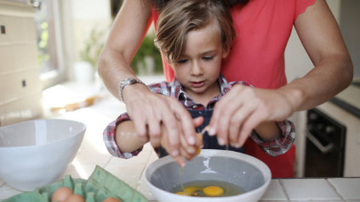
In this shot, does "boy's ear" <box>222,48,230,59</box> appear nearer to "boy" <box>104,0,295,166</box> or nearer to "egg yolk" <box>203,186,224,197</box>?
"boy" <box>104,0,295,166</box>

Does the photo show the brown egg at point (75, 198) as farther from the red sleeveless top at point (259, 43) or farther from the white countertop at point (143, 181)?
the red sleeveless top at point (259, 43)

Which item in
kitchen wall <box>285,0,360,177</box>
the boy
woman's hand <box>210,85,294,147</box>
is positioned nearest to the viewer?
woman's hand <box>210,85,294,147</box>

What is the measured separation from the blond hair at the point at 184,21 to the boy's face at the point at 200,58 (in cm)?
2

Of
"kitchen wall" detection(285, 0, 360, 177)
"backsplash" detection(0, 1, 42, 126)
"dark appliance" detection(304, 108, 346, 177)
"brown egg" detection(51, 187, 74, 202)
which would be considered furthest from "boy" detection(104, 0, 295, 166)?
"kitchen wall" detection(285, 0, 360, 177)

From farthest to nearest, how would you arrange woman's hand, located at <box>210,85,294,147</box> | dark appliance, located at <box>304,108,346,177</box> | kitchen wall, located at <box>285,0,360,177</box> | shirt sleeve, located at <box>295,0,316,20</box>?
kitchen wall, located at <box>285,0,360,177</box> → dark appliance, located at <box>304,108,346,177</box> → shirt sleeve, located at <box>295,0,316,20</box> → woman's hand, located at <box>210,85,294,147</box>

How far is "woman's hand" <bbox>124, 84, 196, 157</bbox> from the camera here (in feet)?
2.11

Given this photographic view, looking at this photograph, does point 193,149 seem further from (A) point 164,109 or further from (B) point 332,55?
(B) point 332,55

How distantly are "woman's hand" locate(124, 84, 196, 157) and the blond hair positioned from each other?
0.32m

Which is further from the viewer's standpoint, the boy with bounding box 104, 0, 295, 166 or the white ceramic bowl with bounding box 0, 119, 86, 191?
the boy with bounding box 104, 0, 295, 166

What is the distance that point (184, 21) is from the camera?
96cm

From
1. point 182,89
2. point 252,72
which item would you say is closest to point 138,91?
point 182,89

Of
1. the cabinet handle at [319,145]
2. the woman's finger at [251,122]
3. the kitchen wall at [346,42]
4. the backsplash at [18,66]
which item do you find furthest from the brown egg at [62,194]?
the kitchen wall at [346,42]

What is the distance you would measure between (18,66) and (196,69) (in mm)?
990

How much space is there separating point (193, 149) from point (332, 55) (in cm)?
54
